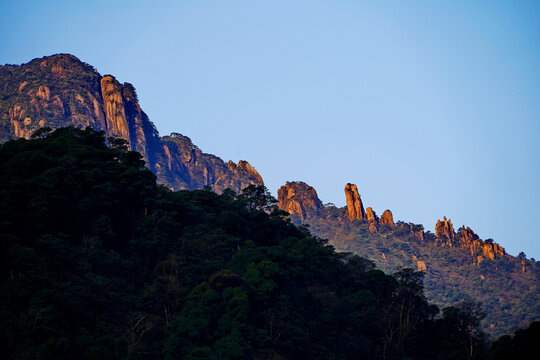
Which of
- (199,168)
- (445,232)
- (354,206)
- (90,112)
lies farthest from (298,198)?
(90,112)

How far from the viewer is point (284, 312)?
141 ft

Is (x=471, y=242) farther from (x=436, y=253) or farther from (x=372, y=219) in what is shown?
(x=372, y=219)

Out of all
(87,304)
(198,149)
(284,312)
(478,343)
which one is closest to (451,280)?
(198,149)

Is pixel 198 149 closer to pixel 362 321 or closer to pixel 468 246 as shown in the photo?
pixel 468 246

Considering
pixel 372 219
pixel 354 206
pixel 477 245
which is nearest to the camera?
pixel 477 245

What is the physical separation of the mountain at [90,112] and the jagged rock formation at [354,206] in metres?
26.2

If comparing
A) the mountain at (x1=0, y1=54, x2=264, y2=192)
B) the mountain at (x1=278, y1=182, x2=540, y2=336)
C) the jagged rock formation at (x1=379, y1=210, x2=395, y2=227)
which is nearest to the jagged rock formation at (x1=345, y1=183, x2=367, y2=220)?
the mountain at (x1=278, y1=182, x2=540, y2=336)

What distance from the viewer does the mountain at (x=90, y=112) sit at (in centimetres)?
13400

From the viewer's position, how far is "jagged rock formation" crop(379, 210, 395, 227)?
497 feet

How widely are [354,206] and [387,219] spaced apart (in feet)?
29.0

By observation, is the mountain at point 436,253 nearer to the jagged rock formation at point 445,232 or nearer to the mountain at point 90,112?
the jagged rock formation at point 445,232

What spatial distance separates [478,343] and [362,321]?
8.44 m

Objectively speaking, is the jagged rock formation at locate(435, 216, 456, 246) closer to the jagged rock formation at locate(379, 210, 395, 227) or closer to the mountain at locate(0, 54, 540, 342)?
the mountain at locate(0, 54, 540, 342)

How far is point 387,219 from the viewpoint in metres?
152
